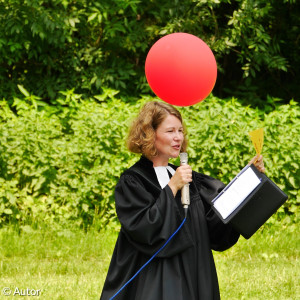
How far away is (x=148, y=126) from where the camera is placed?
11.3ft

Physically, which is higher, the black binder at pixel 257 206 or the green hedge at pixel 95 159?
the black binder at pixel 257 206

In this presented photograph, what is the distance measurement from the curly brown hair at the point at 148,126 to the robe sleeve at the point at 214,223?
0.38m

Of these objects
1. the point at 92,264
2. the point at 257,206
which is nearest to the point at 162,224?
the point at 257,206

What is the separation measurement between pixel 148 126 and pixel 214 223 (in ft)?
2.22

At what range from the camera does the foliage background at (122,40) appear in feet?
27.0

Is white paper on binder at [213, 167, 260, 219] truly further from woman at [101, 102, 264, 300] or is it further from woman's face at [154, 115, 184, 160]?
woman's face at [154, 115, 184, 160]

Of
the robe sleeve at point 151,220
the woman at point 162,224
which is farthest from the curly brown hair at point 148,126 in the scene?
the robe sleeve at point 151,220

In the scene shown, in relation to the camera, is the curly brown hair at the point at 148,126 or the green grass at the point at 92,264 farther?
the green grass at the point at 92,264

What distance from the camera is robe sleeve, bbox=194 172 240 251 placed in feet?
11.3

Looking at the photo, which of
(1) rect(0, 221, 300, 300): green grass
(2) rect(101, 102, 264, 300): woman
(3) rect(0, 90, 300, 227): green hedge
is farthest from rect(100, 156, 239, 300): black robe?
(3) rect(0, 90, 300, 227): green hedge

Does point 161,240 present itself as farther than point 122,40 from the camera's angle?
No

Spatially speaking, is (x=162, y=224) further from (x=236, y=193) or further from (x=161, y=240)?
(x=236, y=193)

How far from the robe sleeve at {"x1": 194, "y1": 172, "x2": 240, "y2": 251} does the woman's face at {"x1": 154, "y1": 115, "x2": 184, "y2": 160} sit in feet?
0.95

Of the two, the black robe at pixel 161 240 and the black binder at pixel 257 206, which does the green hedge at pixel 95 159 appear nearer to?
the black robe at pixel 161 240
